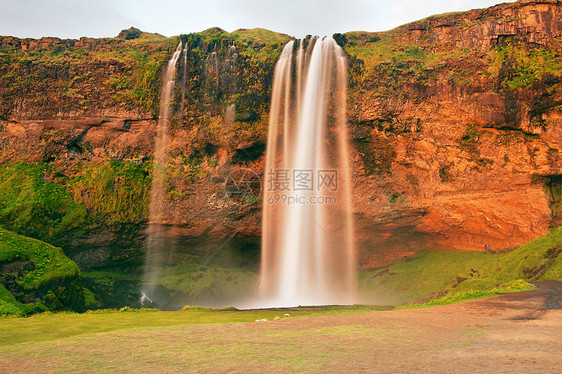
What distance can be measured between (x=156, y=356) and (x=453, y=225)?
24069 millimetres

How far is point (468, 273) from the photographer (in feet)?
78.4

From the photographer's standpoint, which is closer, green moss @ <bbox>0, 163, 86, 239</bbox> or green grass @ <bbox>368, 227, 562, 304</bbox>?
green grass @ <bbox>368, 227, 562, 304</bbox>

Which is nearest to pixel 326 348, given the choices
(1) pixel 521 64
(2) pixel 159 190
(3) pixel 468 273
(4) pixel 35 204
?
(3) pixel 468 273

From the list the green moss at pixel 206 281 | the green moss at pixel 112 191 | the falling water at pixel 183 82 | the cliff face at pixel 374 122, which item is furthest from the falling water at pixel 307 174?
the green moss at pixel 112 191

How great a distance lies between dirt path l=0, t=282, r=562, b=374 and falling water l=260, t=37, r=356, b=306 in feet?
54.2

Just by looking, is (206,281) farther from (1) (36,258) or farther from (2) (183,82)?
(2) (183,82)

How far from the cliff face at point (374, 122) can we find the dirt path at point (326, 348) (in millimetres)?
15527

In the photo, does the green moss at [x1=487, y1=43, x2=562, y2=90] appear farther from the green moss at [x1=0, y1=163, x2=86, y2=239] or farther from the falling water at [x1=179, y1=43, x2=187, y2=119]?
the green moss at [x1=0, y1=163, x2=86, y2=239]

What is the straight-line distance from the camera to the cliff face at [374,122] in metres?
23.0

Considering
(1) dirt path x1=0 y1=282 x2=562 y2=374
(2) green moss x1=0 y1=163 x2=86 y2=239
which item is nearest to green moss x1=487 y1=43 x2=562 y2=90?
(1) dirt path x1=0 y1=282 x2=562 y2=374

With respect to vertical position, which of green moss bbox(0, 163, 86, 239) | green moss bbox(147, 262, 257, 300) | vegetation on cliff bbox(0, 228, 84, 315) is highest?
green moss bbox(0, 163, 86, 239)

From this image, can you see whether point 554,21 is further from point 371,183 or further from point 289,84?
point 289,84

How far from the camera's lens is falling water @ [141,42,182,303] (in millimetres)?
27938

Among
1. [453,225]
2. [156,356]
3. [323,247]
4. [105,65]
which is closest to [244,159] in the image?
[323,247]
